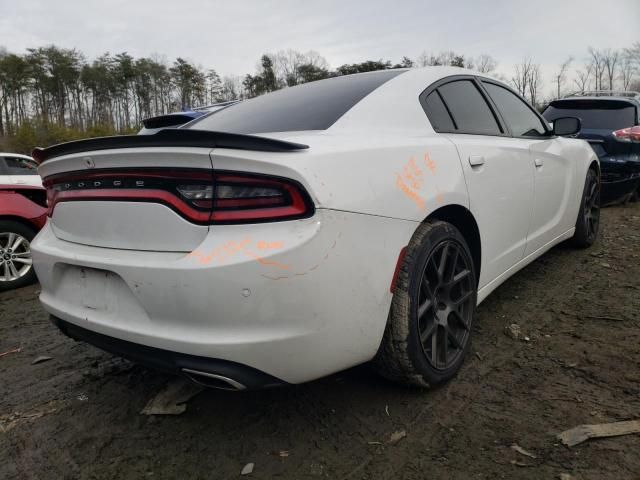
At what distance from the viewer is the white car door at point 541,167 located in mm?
2928

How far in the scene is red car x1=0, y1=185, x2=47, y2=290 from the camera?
4316 millimetres

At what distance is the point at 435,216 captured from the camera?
2.03 metres

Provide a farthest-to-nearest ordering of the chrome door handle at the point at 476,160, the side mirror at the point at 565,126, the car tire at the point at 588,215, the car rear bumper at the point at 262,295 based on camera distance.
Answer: the car tire at the point at 588,215
the side mirror at the point at 565,126
the chrome door handle at the point at 476,160
the car rear bumper at the point at 262,295

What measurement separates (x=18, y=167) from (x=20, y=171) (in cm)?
5

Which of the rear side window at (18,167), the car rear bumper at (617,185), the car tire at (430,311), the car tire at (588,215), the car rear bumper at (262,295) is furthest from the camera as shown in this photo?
the car rear bumper at (617,185)

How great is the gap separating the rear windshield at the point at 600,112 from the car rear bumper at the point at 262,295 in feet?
19.3

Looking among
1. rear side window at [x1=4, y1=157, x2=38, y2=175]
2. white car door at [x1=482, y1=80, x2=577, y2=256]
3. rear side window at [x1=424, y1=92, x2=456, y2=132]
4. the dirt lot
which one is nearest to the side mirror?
white car door at [x1=482, y1=80, x2=577, y2=256]

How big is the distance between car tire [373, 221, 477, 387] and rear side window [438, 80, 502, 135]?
0.70m

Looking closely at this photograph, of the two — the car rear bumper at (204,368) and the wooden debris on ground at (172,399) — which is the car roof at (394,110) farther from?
the wooden debris on ground at (172,399)

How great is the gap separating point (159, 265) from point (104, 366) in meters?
1.31

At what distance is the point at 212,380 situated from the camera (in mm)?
1482

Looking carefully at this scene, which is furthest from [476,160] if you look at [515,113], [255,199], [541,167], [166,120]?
[166,120]

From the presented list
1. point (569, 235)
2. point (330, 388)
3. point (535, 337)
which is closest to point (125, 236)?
point (330, 388)

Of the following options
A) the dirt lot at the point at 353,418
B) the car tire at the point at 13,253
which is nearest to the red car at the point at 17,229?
the car tire at the point at 13,253
